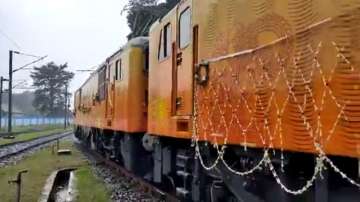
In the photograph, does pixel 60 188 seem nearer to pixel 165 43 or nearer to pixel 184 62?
pixel 165 43

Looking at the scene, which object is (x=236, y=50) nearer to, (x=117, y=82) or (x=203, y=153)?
(x=203, y=153)

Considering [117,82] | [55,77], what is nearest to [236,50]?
[117,82]

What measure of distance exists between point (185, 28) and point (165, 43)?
5.17ft

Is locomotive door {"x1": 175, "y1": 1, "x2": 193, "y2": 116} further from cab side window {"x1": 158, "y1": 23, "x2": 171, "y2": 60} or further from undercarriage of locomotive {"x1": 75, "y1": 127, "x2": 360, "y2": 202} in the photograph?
cab side window {"x1": 158, "y1": 23, "x2": 171, "y2": 60}

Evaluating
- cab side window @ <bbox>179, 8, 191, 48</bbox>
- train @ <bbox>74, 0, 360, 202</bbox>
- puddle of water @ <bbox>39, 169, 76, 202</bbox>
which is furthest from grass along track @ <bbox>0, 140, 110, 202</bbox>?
cab side window @ <bbox>179, 8, 191, 48</bbox>

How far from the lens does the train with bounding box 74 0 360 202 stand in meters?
3.98

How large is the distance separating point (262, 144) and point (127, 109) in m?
9.74

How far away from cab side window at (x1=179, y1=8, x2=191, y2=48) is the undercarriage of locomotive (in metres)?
1.56

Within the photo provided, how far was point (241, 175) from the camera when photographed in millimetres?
6562

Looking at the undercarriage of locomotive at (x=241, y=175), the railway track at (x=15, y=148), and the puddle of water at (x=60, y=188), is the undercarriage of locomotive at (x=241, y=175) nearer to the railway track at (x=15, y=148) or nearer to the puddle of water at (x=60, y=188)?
the puddle of water at (x=60, y=188)

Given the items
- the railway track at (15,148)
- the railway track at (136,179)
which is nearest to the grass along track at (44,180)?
the railway track at (136,179)

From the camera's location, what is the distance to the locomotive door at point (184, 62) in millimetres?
8242

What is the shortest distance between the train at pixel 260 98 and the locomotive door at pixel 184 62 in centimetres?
2

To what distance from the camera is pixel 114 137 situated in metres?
18.3
